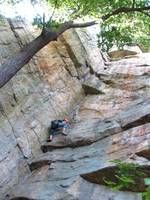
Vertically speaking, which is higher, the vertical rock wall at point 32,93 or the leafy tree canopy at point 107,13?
the leafy tree canopy at point 107,13

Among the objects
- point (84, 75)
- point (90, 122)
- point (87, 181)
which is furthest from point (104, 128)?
point (84, 75)

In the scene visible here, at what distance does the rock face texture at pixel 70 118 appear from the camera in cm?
930

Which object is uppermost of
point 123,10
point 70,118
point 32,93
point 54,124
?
point 123,10

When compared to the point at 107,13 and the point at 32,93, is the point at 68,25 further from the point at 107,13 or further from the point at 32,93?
the point at 32,93

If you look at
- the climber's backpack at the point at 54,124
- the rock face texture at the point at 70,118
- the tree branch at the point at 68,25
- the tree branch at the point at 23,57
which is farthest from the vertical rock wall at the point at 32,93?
the tree branch at the point at 68,25

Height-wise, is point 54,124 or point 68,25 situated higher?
point 68,25

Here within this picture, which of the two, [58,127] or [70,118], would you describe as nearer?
[58,127]

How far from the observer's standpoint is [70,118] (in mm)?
14570

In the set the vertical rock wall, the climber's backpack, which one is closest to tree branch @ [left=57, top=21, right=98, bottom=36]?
the vertical rock wall

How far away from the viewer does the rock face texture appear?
30.5 feet

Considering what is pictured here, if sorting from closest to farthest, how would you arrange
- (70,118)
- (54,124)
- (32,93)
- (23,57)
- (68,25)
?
(23,57) → (54,124) → (32,93) → (68,25) → (70,118)

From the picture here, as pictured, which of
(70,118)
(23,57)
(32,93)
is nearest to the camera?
(23,57)

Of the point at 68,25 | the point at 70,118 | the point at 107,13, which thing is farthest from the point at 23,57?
the point at 107,13

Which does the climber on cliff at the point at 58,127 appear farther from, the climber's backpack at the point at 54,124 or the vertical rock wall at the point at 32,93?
the vertical rock wall at the point at 32,93
